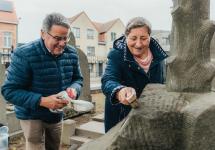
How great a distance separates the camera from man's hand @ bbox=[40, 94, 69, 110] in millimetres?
2516

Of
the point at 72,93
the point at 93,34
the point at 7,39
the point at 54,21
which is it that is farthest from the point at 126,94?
the point at 93,34

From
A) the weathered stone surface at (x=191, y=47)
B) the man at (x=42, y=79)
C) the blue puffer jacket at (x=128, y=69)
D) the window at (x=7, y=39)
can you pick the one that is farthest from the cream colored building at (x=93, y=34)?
the weathered stone surface at (x=191, y=47)

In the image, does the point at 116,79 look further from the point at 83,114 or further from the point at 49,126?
A: the point at 83,114

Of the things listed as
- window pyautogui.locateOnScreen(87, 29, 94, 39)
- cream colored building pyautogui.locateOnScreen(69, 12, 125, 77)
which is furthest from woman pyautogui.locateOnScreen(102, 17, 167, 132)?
window pyautogui.locateOnScreen(87, 29, 94, 39)

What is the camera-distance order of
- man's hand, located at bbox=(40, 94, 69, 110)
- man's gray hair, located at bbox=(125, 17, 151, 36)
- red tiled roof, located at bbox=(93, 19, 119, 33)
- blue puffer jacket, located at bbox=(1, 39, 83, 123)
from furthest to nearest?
red tiled roof, located at bbox=(93, 19, 119, 33)
blue puffer jacket, located at bbox=(1, 39, 83, 123)
man's hand, located at bbox=(40, 94, 69, 110)
man's gray hair, located at bbox=(125, 17, 151, 36)

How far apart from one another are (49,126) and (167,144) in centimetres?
140

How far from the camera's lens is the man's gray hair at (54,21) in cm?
258

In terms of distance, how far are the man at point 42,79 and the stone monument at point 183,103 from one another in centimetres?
76

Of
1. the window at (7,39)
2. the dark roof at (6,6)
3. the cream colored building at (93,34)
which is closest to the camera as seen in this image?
the window at (7,39)

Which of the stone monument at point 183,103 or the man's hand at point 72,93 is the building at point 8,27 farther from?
the stone monument at point 183,103

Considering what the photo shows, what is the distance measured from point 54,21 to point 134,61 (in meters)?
0.74

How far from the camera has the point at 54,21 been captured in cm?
258

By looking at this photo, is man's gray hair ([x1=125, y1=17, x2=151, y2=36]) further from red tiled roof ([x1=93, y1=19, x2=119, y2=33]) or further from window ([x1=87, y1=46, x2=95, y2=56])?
red tiled roof ([x1=93, y1=19, x2=119, y2=33])

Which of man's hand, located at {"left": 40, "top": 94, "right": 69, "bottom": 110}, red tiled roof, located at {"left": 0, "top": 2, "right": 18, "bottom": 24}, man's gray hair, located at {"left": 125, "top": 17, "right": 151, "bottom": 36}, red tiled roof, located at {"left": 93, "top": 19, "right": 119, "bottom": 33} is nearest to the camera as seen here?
Answer: man's gray hair, located at {"left": 125, "top": 17, "right": 151, "bottom": 36}
